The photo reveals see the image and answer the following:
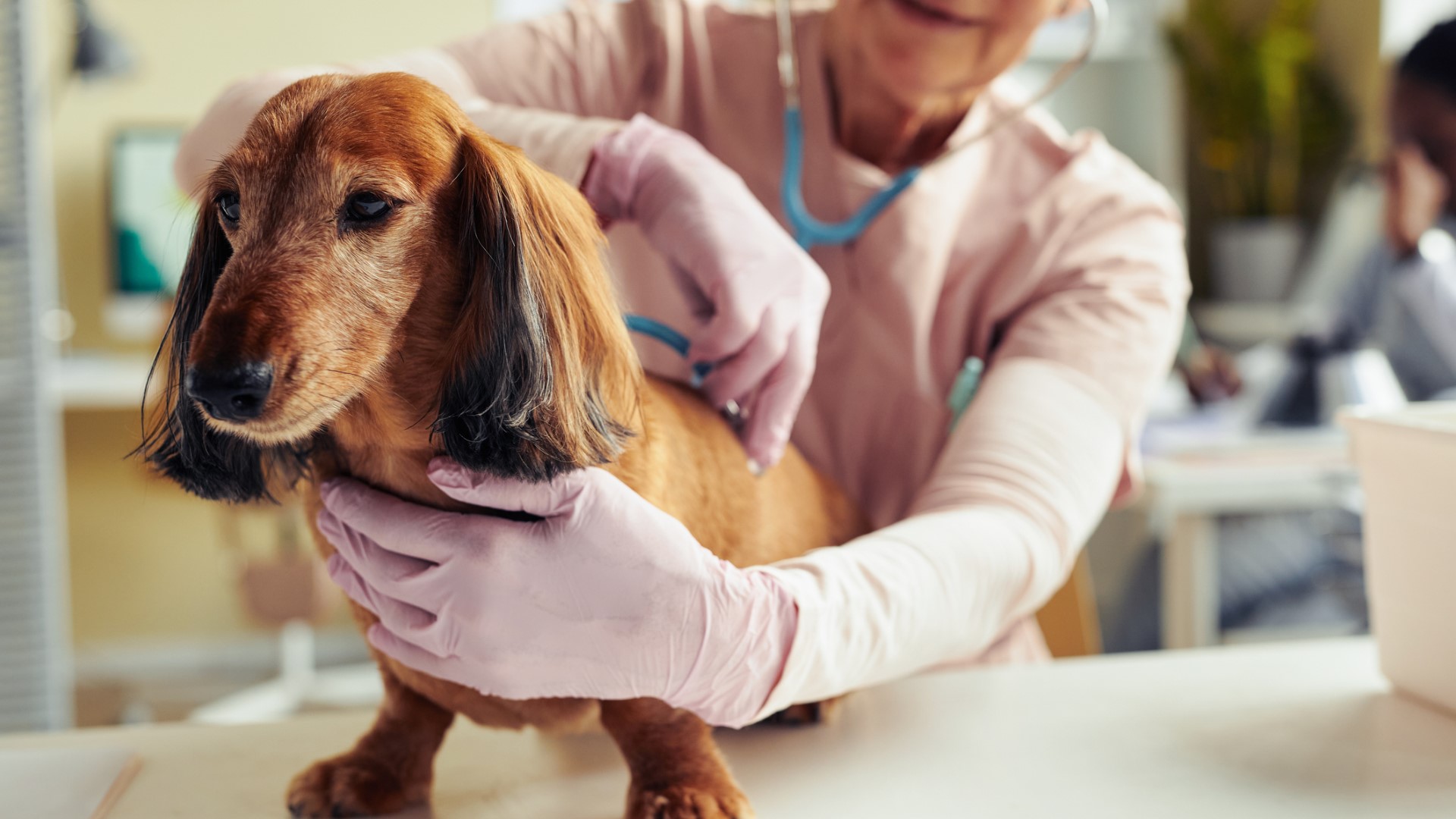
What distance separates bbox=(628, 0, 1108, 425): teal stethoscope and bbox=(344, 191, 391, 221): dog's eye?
0.47 meters

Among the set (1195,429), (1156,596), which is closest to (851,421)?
(1156,596)

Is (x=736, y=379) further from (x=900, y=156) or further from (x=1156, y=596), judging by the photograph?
(x=1156, y=596)

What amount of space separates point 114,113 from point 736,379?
3.81 metres

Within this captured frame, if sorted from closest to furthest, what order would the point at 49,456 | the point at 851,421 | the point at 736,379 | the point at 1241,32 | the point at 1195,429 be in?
1. the point at 736,379
2. the point at 851,421
3. the point at 49,456
4. the point at 1195,429
5. the point at 1241,32

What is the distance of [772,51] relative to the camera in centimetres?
107

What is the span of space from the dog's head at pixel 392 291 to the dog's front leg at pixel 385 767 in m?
0.19

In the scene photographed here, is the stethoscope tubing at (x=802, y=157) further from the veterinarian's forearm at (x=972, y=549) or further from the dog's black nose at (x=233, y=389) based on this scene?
the dog's black nose at (x=233, y=389)

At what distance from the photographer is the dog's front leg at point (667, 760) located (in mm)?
638

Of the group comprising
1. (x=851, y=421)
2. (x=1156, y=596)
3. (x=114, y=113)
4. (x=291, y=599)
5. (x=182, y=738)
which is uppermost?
(x=851, y=421)

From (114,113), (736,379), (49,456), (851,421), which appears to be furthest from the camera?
(114,113)

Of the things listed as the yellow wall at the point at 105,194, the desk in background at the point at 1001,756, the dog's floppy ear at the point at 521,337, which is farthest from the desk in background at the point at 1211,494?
the yellow wall at the point at 105,194

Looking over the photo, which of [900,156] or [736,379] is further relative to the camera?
[900,156]

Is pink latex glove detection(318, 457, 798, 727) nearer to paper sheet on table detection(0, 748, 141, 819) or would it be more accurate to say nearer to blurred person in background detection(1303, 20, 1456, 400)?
paper sheet on table detection(0, 748, 141, 819)

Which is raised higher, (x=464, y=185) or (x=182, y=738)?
(x=464, y=185)
